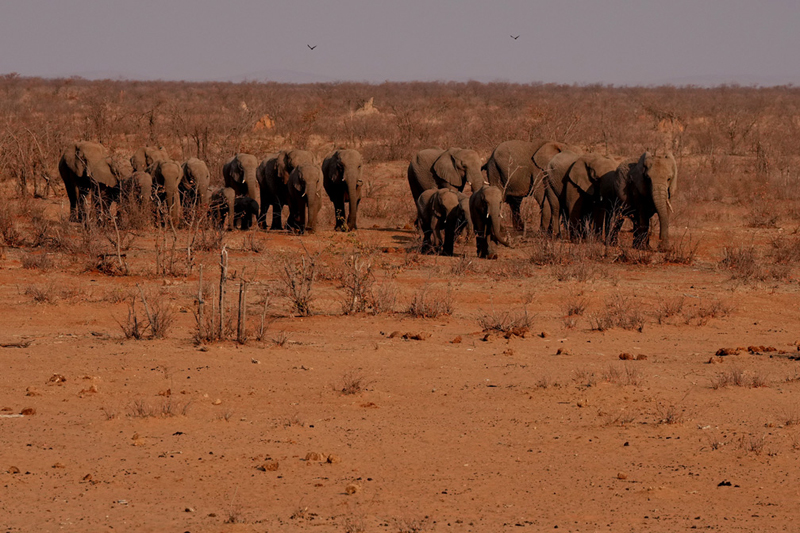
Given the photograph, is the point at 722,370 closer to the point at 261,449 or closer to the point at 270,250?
the point at 261,449

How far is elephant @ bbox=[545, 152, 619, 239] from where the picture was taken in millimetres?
18172

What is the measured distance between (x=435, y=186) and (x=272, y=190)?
350 centimetres

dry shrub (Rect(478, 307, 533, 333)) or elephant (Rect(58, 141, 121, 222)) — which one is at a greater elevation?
elephant (Rect(58, 141, 121, 222))

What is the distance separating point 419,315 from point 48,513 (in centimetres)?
651

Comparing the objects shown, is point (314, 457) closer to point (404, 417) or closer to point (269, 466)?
point (269, 466)

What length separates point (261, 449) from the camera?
22.9ft

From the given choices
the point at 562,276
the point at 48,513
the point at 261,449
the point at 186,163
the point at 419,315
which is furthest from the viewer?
the point at 186,163

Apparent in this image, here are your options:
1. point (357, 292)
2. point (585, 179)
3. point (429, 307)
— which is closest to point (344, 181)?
point (585, 179)

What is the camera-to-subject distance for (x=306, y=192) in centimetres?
1925

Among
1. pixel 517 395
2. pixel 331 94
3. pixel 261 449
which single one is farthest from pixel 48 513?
pixel 331 94

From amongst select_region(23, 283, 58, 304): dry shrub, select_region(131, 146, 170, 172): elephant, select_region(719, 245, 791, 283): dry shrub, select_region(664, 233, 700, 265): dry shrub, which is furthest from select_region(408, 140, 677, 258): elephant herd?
select_region(23, 283, 58, 304): dry shrub

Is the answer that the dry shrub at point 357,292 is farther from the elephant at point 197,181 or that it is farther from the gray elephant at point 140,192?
the elephant at point 197,181

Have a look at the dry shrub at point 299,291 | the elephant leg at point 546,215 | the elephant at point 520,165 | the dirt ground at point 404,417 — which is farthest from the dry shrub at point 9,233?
the elephant leg at point 546,215

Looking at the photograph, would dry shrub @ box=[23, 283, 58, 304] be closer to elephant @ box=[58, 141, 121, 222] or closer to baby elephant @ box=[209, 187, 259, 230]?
baby elephant @ box=[209, 187, 259, 230]
